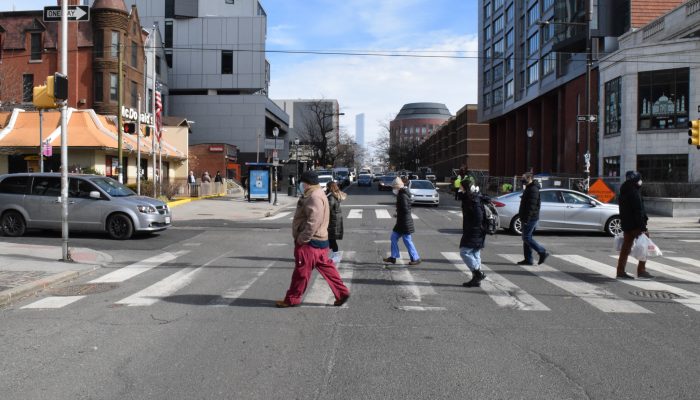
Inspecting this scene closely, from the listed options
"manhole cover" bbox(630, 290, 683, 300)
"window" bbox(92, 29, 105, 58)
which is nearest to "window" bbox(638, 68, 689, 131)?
"manhole cover" bbox(630, 290, 683, 300)

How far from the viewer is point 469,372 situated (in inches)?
199

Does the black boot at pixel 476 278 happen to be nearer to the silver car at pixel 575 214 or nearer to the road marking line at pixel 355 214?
the silver car at pixel 575 214

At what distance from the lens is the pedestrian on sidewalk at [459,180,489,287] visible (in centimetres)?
886

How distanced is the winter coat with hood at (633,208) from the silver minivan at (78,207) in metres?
11.1

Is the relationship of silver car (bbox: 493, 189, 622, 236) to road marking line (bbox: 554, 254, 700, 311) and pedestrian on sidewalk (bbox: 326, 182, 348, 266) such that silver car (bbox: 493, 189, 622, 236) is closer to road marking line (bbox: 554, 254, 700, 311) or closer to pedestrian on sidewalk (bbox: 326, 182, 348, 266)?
road marking line (bbox: 554, 254, 700, 311)

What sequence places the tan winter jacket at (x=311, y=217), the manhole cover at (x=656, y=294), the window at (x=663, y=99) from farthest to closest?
the window at (x=663, y=99) < the manhole cover at (x=656, y=294) < the tan winter jacket at (x=311, y=217)

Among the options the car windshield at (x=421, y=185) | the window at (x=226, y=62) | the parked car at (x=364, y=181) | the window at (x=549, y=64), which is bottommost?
the car windshield at (x=421, y=185)

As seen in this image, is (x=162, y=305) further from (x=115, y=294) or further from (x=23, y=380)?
(x=23, y=380)

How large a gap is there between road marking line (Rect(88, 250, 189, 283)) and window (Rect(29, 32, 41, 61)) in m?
33.6

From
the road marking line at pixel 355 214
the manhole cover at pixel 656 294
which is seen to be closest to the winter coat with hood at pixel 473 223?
the manhole cover at pixel 656 294

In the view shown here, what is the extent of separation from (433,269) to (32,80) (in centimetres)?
3880

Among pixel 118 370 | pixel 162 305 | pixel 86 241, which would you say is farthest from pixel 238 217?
pixel 118 370

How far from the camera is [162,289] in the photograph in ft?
29.1

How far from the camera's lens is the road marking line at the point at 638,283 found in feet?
26.5
